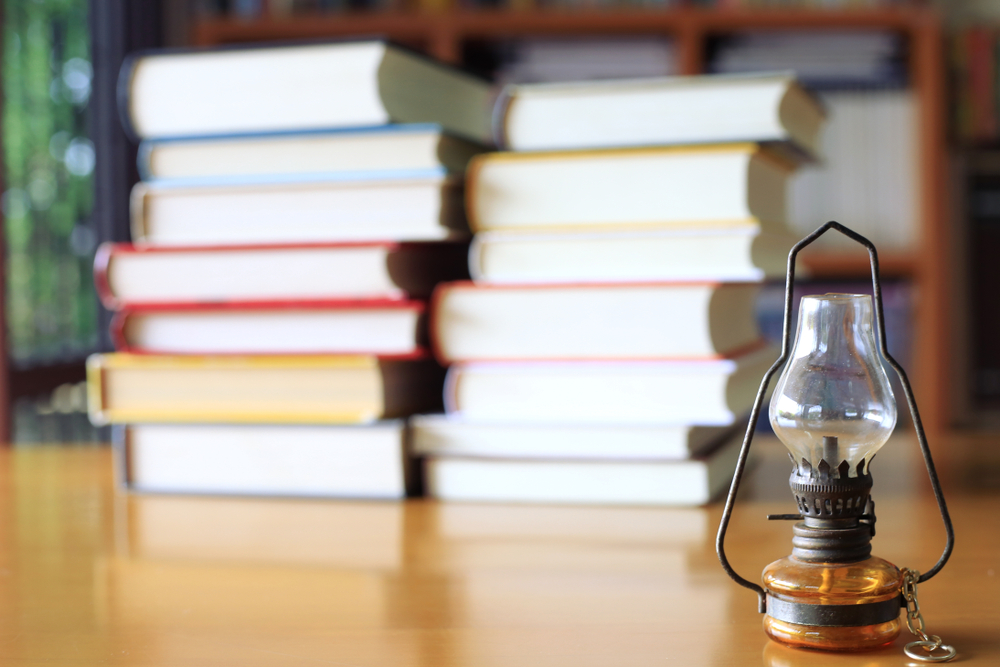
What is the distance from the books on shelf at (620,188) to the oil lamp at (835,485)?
0.27 meters

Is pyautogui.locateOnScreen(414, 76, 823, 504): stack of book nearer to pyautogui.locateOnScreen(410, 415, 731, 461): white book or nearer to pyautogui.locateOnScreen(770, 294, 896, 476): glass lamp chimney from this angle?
pyautogui.locateOnScreen(410, 415, 731, 461): white book

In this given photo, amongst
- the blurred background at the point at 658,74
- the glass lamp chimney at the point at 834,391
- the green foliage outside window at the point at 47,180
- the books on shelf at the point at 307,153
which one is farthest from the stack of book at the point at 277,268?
the blurred background at the point at 658,74

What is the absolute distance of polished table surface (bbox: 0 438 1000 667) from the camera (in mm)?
432

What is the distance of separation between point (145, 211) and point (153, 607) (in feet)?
1.28

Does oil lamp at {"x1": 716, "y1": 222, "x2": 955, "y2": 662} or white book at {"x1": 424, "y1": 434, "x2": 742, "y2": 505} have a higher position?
oil lamp at {"x1": 716, "y1": 222, "x2": 955, "y2": 662}

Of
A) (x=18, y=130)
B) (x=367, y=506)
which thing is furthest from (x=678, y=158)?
(x=18, y=130)

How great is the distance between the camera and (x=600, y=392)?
2.37 ft

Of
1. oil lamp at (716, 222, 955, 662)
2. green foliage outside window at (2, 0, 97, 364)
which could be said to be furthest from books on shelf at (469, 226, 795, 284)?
green foliage outside window at (2, 0, 97, 364)

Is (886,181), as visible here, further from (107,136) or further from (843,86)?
(107,136)

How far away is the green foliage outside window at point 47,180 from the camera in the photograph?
1.82m

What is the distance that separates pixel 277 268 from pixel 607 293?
237 mm

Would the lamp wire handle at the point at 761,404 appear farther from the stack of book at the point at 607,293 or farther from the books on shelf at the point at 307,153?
the books on shelf at the point at 307,153

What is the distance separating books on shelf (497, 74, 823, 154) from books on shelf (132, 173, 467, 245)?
7 cm

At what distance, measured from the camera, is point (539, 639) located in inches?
17.4
